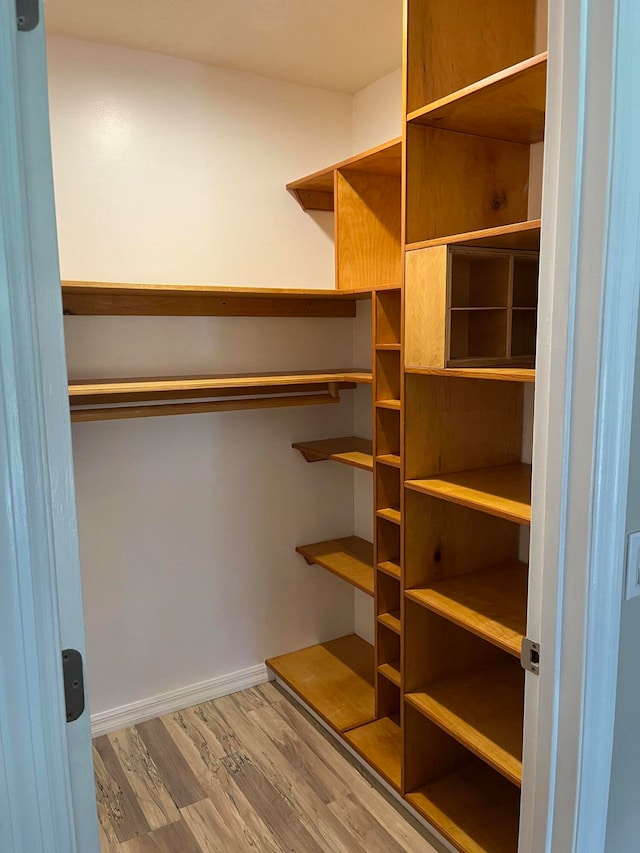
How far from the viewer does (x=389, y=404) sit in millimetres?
2104

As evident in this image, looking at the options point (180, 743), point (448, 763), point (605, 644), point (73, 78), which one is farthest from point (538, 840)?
point (73, 78)

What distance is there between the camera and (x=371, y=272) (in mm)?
2484

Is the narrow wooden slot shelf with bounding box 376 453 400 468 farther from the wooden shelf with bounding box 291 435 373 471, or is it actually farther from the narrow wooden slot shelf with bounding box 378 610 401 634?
the narrow wooden slot shelf with bounding box 378 610 401 634

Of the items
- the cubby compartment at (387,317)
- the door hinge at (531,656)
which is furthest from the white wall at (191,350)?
the door hinge at (531,656)

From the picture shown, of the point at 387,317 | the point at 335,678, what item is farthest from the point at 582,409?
the point at 335,678

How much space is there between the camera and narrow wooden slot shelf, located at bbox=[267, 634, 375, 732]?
2.42 metres

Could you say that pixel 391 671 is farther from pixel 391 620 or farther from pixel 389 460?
pixel 389 460

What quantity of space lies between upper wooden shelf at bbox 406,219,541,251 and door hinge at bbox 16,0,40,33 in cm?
103

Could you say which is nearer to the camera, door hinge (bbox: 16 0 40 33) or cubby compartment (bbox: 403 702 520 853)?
door hinge (bbox: 16 0 40 33)

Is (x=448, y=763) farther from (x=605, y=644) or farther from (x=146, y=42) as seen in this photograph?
(x=146, y=42)

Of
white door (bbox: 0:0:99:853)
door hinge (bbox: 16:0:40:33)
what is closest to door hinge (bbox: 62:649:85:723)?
white door (bbox: 0:0:99:853)

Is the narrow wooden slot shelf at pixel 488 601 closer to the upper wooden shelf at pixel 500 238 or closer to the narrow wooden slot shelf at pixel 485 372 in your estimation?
the narrow wooden slot shelf at pixel 485 372

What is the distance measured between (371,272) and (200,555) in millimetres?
1340

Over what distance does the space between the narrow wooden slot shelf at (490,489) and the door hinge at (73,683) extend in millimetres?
1039
